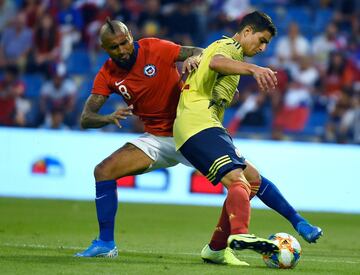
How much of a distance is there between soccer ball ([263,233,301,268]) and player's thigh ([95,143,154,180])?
1.59 meters

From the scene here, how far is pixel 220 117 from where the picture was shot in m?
8.45

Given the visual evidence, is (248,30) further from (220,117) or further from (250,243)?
(250,243)

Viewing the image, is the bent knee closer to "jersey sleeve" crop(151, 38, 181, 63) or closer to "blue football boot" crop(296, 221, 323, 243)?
"jersey sleeve" crop(151, 38, 181, 63)

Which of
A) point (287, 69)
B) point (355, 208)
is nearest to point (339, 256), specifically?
point (355, 208)

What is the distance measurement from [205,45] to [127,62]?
1157 centimetres

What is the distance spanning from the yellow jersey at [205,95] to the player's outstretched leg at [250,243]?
1122 mm

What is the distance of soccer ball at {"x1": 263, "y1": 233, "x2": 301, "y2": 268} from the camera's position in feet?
26.0

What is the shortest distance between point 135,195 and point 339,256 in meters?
6.97

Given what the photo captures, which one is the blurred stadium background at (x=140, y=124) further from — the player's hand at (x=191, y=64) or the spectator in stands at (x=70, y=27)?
the player's hand at (x=191, y=64)

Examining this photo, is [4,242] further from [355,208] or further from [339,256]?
[355,208]

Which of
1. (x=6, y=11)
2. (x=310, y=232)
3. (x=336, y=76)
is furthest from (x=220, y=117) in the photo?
(x=6, y=11)

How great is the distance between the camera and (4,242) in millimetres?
9945

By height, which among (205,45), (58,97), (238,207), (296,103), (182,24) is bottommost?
(58,97)

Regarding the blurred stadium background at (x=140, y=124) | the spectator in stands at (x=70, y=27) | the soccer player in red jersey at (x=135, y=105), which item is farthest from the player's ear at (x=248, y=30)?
the spectator in stands at (x=70, y=27)
